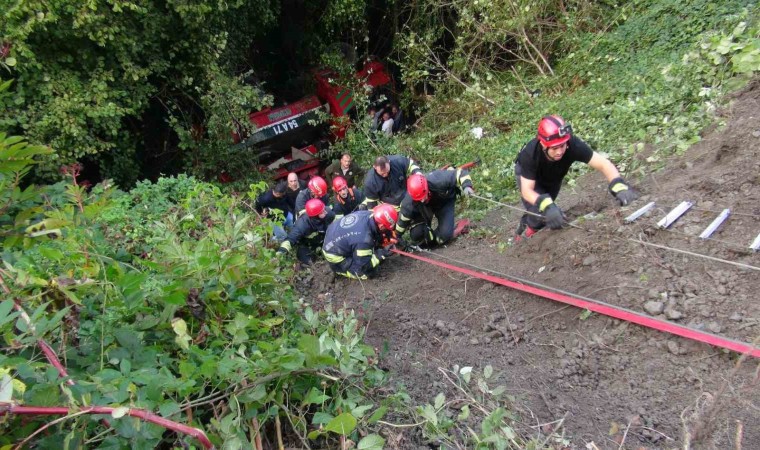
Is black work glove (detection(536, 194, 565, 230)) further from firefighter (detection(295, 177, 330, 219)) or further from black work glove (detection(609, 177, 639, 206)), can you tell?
firefighter (detection(295, 177, 330, 219))

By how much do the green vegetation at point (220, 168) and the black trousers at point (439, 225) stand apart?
1.23m

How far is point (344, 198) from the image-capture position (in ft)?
25.7

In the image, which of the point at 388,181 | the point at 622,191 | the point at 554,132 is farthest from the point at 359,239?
the point at 622,191

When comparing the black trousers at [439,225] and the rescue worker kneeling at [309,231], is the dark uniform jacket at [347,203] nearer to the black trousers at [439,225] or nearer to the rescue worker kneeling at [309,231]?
the rescue worker kneeling at [309,231]

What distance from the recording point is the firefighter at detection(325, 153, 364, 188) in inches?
362

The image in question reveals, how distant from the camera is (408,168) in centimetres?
731

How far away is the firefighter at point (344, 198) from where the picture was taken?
7.72 metres

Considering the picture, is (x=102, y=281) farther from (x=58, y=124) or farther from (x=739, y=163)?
(x=58, y=124)

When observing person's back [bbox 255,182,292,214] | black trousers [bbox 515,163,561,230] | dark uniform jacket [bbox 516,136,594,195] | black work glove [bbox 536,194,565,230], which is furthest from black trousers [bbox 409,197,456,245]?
person's back [bbox 255,182,292,214]

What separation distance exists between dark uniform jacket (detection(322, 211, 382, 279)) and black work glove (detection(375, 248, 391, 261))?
154mm

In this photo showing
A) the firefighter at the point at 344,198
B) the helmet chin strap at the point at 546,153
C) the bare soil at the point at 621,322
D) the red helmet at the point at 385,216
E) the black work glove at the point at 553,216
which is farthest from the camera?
the firefighter at the point at 344,198

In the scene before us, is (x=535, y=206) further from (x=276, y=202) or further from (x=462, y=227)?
(x=276, y=202)

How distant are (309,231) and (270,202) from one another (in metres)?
1.73

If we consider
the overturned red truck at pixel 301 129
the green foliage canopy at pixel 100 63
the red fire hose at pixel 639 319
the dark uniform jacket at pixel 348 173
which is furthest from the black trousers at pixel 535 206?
the overturned red truck at pixel 301 129
